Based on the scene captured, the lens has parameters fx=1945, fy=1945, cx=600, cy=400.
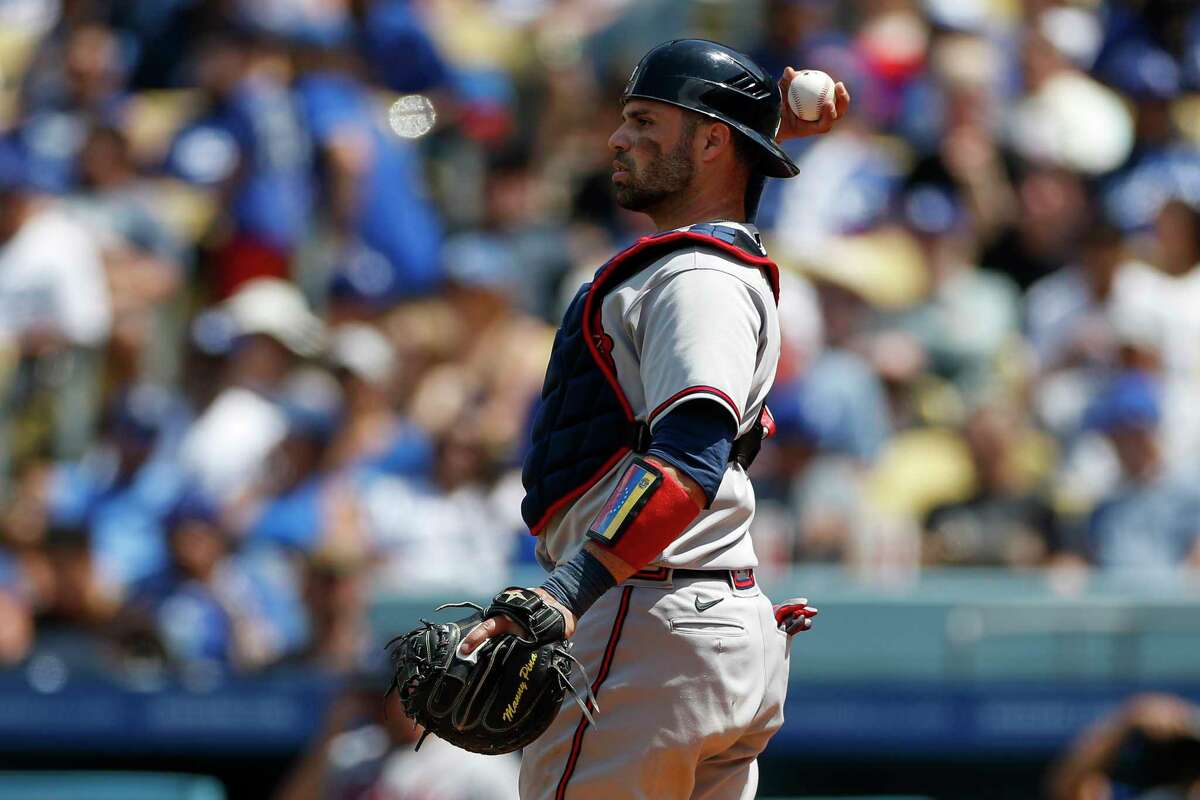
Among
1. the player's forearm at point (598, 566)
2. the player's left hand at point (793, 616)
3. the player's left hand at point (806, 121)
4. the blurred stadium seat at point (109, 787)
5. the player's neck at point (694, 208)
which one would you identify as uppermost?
the player's left hand at point (806, 121)

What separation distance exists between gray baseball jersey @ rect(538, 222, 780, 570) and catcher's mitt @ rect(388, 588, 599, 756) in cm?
35

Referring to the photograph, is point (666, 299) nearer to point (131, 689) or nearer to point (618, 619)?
point (618, 619)

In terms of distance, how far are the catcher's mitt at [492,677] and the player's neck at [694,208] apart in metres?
0.80

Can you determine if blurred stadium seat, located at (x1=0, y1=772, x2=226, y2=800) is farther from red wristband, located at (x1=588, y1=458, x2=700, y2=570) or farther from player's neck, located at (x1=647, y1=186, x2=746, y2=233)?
red wristband, located at (x1=588, y1=458, x2=700, y2=570)

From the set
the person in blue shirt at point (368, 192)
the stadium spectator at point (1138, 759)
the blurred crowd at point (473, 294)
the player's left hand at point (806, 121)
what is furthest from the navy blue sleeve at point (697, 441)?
the person in blue shirt at point (368, 192)

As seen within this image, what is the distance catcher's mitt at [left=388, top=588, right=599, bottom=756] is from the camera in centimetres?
297

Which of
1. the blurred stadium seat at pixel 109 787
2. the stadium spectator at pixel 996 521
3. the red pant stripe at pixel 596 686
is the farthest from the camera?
the stadium spectator at pixel 996 521

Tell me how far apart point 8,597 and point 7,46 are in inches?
225

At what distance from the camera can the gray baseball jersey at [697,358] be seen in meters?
3.13

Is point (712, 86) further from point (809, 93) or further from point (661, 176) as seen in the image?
point (809, 93)

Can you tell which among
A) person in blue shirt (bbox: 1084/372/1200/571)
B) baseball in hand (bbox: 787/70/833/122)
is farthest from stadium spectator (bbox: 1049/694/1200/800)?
baseball in hand (bbox: 787/70/833/122)

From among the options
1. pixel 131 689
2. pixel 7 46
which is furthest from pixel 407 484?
pixel 7 46

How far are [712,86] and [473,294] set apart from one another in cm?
545

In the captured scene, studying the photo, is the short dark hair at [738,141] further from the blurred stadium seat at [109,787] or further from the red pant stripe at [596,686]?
the blurred stadium seat at [109,787]
